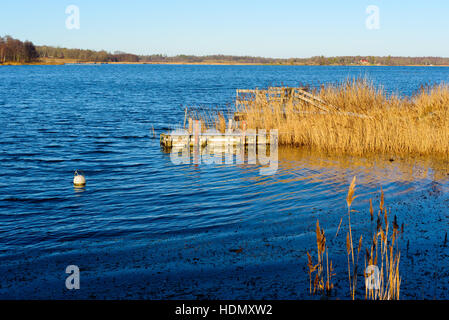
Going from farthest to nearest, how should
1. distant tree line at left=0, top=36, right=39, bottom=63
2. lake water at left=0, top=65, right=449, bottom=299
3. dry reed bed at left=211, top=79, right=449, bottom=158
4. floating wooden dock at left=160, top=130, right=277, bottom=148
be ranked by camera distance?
distant tree line at left=0, top=36, right=39, bottom=63 < floating wooden dock at left=160, top=130, right=277, bottom=148 < dry reed bed at left=211, top=79, right=449, bottom=158 < lake water at left=0, top=65, right=449, bottom=299

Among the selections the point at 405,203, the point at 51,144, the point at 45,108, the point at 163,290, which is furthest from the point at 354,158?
the point at 45,108

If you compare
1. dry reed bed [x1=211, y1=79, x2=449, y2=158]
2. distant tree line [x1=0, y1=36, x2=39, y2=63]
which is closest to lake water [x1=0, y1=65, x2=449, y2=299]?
dry reed bed [x1=211, y1=79, x2=449, y2=158]

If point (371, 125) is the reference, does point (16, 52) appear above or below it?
above

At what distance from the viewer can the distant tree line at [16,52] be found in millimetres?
185125

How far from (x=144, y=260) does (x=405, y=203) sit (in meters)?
7.52

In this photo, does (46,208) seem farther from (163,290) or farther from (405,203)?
(405,203)

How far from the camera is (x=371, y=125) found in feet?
65.2

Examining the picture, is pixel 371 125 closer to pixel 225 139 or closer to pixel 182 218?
pixel 225 139

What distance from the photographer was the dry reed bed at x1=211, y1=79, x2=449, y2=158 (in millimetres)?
19016

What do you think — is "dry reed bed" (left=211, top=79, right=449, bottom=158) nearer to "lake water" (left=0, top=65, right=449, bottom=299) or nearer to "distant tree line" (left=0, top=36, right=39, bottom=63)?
"lake water" (left=0, top=65, right=449, bottom=299)

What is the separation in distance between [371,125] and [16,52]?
7804 inches

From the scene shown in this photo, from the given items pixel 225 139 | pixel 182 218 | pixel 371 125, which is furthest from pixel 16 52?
pixel 182 218

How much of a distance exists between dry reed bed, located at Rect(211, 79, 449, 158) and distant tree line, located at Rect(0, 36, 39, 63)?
19060cm

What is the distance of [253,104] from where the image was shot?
25.0 metres
